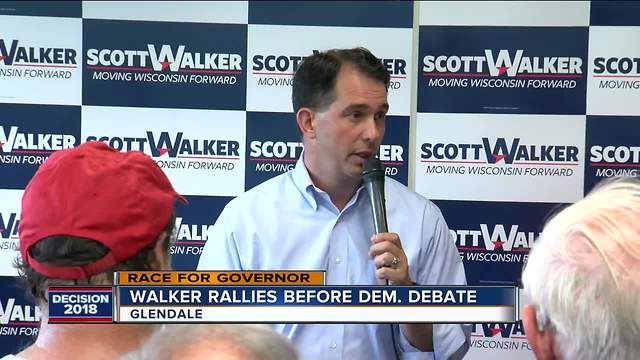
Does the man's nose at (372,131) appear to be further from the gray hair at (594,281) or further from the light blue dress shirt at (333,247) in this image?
the gray hair at (594,281)

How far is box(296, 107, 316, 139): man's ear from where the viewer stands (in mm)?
1764

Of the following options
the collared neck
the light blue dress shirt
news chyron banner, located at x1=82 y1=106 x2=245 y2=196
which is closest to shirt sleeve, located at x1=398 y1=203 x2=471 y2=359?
the light blue dress shirt

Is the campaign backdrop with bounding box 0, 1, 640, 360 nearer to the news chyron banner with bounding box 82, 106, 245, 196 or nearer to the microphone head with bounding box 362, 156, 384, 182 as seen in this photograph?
the news chyron banner with bounding box 82, 106, 245, 196

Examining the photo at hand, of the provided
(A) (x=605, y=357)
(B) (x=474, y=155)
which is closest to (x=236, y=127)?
(B) (x=474, y=155)

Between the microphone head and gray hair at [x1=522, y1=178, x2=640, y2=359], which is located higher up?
the microphone head

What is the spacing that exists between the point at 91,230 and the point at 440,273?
103 centimetres

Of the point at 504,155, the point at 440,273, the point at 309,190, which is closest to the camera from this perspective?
the point at 440,273

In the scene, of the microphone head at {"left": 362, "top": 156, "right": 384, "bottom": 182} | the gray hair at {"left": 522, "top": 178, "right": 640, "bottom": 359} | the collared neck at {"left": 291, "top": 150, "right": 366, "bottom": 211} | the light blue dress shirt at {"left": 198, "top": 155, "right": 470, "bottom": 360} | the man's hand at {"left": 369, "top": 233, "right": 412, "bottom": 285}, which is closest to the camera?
the gray hair at {"left": 522, "top": 178, "right": 640, "bottom": 359}

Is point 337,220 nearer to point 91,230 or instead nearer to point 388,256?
point 388,256

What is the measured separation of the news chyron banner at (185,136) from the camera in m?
2.57

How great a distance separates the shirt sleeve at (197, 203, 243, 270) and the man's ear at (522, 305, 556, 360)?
1015mm

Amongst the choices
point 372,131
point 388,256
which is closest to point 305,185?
point 372,131

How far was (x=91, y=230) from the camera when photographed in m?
0.83

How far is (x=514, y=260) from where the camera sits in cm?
257
